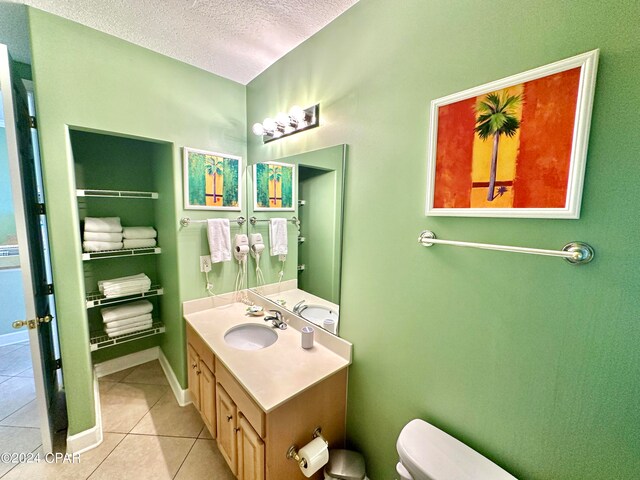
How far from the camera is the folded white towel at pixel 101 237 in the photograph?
5.81 ft

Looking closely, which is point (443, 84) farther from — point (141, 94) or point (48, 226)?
point (48, 226)

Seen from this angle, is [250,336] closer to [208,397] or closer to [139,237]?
[208,397]

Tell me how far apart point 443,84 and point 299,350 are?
1461 millimetres

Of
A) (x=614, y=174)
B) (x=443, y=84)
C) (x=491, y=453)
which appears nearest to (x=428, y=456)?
(x=491, y=453)

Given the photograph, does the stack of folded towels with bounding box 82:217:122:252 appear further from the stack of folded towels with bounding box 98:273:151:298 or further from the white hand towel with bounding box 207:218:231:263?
the white hand towel with bounding box 207:218:231:263

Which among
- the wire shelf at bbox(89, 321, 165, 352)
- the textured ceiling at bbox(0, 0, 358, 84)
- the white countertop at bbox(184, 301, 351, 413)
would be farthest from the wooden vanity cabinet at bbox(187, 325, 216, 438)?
the textured ceiling at bbox(0, 0, 358, 84)

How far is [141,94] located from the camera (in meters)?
1.65

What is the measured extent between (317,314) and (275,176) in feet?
3.47

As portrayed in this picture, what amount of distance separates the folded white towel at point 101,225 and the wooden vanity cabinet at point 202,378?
0.95m

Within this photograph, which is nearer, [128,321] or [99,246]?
[99,246]

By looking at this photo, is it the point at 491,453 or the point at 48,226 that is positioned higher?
the point at 48,226

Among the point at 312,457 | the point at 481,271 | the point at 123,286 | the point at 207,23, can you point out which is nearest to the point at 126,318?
the point at 123,286

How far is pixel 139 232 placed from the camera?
2074 mm

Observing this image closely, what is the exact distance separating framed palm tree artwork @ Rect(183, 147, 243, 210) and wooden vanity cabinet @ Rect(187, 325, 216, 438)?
3.16ft
